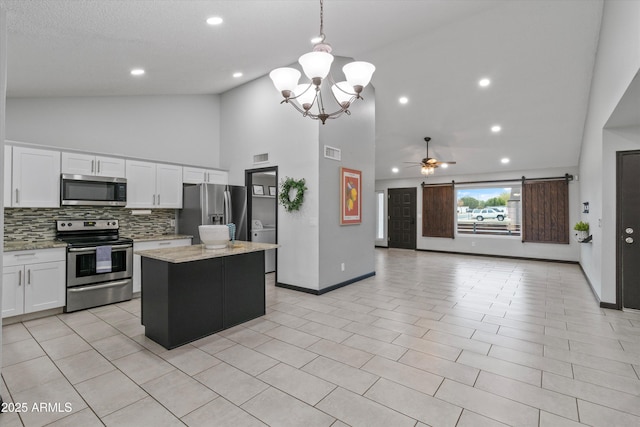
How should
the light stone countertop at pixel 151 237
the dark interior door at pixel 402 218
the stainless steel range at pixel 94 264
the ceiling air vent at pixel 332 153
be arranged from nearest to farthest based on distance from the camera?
the stainless steel range at pixel 94 264
the light stone countertop at pixel 151 237
the ceiling air vent at pixel 332 153
the dark interior door at pixel 402 218

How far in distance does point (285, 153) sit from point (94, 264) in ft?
10.2

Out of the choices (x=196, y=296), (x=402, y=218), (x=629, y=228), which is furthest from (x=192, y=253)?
(x=402, y=218)

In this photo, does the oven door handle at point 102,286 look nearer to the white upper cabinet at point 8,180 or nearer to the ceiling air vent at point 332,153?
the white upper cabinet at point 8,180

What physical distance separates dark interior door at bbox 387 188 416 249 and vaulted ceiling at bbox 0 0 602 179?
356 cm

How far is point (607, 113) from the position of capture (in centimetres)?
374

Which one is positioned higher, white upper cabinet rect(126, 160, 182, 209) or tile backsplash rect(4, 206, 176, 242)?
white upper cabinet rect(126, 160, 182, 209)

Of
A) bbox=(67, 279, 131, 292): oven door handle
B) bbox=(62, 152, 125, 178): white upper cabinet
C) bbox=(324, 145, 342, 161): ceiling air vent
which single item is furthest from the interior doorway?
bbox=(67, 279, 131, 292): oven door handle

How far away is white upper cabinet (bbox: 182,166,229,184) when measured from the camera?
5469 millimetres

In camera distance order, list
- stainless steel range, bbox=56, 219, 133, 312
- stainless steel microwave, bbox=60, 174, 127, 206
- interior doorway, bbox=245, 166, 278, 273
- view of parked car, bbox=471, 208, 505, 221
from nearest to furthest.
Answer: stainless steel range, bbox=56, 219, 133, 312, stainless steel microwave, bbox=60, 174, 127, 206, interior doorway, bbox=245, 166, 278, 273, view of parked car, bbox=471, 208, 505, 221

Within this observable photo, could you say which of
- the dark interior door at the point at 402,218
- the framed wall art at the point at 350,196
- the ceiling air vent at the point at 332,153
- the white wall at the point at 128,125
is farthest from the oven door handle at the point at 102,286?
the dark interior door at the point at 402,218

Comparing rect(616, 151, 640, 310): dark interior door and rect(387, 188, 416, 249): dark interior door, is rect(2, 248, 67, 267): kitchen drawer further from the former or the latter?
rect(387, 188, 416, 249): dark interior door

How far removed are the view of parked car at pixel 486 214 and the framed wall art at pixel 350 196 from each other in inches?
210

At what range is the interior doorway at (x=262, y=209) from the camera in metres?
5.82

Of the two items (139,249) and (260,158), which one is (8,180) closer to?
(139,249)
